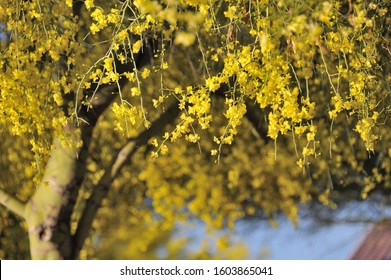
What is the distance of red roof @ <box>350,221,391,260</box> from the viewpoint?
16.1 feet

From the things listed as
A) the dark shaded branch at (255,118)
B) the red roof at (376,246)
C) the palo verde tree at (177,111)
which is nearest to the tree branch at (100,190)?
the palo verde tree at (177,111)

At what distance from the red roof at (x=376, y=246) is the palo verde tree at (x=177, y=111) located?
15.9 inches

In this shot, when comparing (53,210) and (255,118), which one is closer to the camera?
(53,210)

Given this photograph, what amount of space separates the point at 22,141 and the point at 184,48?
1.79m

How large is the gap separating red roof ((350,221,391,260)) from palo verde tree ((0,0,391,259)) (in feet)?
1.33

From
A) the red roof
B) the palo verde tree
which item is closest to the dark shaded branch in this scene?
the palo verde tree

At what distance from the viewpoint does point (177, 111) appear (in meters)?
4.39

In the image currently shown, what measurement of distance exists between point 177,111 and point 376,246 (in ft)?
6.42

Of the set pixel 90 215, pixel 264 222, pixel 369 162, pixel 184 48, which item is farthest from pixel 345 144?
pixel 90 215

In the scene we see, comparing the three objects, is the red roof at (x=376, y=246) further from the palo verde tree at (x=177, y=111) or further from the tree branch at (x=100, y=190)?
the tree branch at (x=100, y=190)

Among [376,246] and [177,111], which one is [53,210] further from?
[376,246]

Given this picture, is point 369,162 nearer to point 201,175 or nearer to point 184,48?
point 201,175

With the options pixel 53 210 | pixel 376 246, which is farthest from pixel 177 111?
pixel 376 246

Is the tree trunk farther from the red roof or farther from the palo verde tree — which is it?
the red roof
